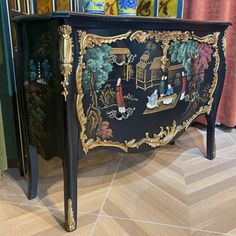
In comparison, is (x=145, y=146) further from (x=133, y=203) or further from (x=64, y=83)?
(x=64, y=83)

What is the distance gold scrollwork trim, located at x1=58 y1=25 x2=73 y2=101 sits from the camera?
83cm

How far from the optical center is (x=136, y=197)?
1.27 metres

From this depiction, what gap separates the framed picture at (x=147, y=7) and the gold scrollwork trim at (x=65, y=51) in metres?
0.92

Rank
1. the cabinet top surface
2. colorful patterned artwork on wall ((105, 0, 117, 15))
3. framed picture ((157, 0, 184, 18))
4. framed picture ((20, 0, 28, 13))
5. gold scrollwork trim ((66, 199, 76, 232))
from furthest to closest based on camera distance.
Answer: framed picture ((157, 0, 184, 18)) → colorful patterned artwork on wall ((105, 0, 117, 15)) → framed picture ((20, 0, 28, 13)) → gold scrollwork trim ((66, 199, 76, 232)) → the cabinet top surface

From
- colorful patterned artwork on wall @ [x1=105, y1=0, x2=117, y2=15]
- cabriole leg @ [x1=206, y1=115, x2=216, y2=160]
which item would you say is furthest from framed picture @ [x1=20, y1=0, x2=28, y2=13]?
cabriole leg @ [x1=206, y1=115, x2=216, y2=160]

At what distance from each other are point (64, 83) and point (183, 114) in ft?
2.18

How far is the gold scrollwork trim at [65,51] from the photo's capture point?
0.83 m

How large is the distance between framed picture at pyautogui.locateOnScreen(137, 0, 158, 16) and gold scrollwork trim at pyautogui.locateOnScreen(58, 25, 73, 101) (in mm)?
924

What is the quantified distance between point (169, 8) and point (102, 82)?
3.17ft

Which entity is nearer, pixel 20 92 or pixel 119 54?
pixel 119 54

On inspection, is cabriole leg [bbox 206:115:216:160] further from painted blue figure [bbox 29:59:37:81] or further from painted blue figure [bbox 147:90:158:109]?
painted blue figure [bbox 29:59:37:81]

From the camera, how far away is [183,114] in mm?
1328

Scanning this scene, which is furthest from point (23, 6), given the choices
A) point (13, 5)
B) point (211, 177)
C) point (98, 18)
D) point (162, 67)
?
point (211, 177)

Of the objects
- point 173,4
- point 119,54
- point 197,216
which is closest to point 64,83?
point 119,54
